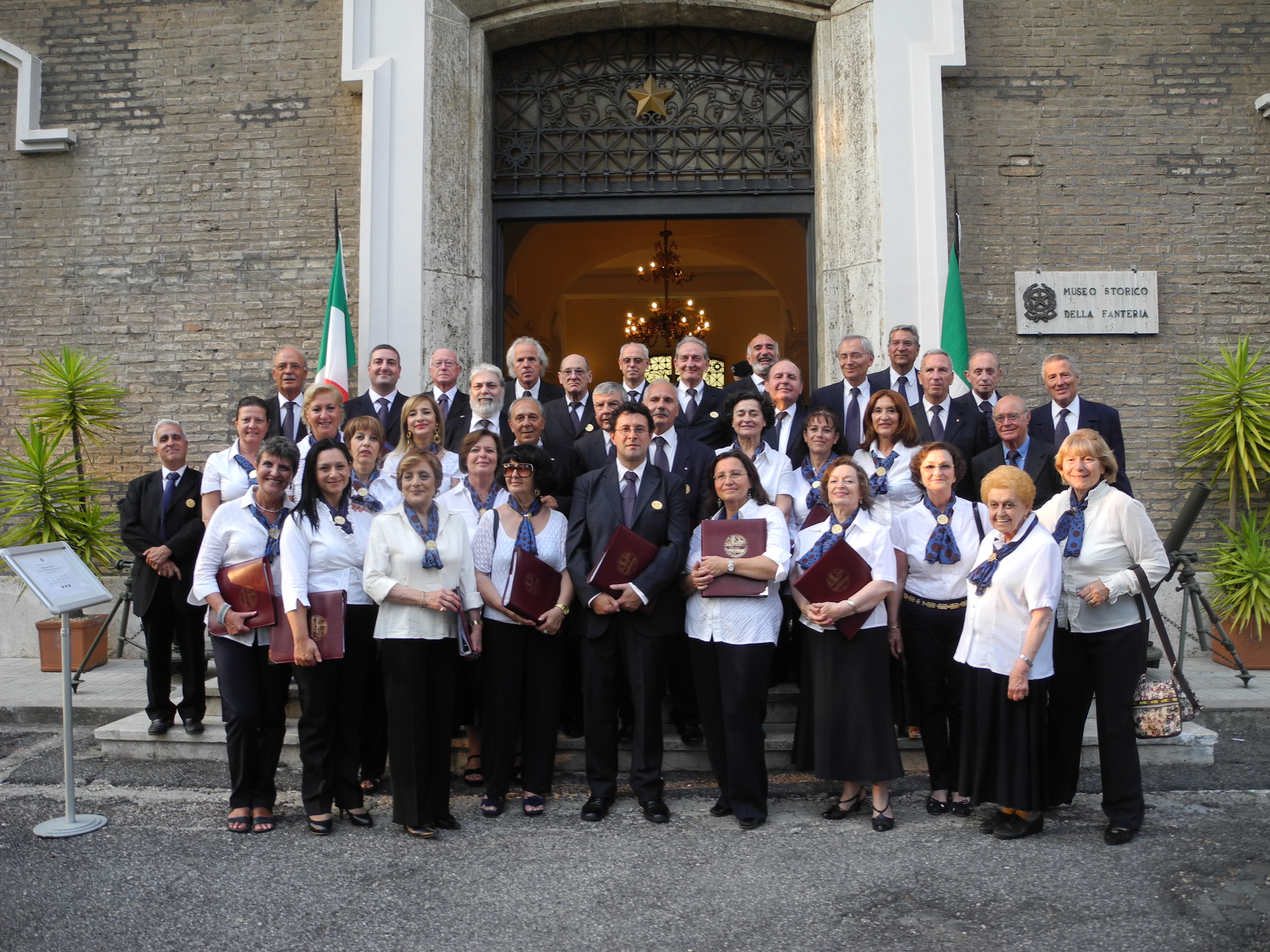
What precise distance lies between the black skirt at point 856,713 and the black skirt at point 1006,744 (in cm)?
36

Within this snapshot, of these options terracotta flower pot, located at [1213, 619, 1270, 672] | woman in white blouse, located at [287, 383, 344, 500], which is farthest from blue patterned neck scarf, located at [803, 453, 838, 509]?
terracotta flower pot, located at [1213, 619, 1270, 672]

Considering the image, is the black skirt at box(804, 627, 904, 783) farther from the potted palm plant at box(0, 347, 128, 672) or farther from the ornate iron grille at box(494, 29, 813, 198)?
the potted palm plant at box(0, 347, 128, 672)

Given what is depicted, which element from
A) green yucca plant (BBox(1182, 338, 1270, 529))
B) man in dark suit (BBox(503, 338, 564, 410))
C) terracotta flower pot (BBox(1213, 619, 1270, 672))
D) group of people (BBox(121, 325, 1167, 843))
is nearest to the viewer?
group of people (BBox(121, 325, 1167, 843))

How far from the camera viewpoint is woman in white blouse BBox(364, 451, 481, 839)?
15.6 feet

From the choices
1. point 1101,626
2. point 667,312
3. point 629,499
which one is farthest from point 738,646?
point 667,312

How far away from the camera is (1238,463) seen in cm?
857

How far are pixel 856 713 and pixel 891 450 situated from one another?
1.48m

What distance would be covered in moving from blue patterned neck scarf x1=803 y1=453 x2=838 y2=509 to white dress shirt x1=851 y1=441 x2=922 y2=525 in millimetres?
180

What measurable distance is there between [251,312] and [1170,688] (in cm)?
755

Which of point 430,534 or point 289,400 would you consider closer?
point 430,534

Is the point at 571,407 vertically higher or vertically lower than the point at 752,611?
higher

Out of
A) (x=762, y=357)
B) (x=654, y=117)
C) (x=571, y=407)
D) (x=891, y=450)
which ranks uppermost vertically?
(x=654, y=117)

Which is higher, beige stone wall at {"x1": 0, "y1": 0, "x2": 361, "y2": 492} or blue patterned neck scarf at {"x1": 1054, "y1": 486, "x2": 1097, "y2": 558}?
beige stone wall at {"x1": 0, "y1": 0, "x2": 361, "y2": 492}

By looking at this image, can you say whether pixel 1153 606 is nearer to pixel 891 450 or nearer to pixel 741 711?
pixel 891 450
